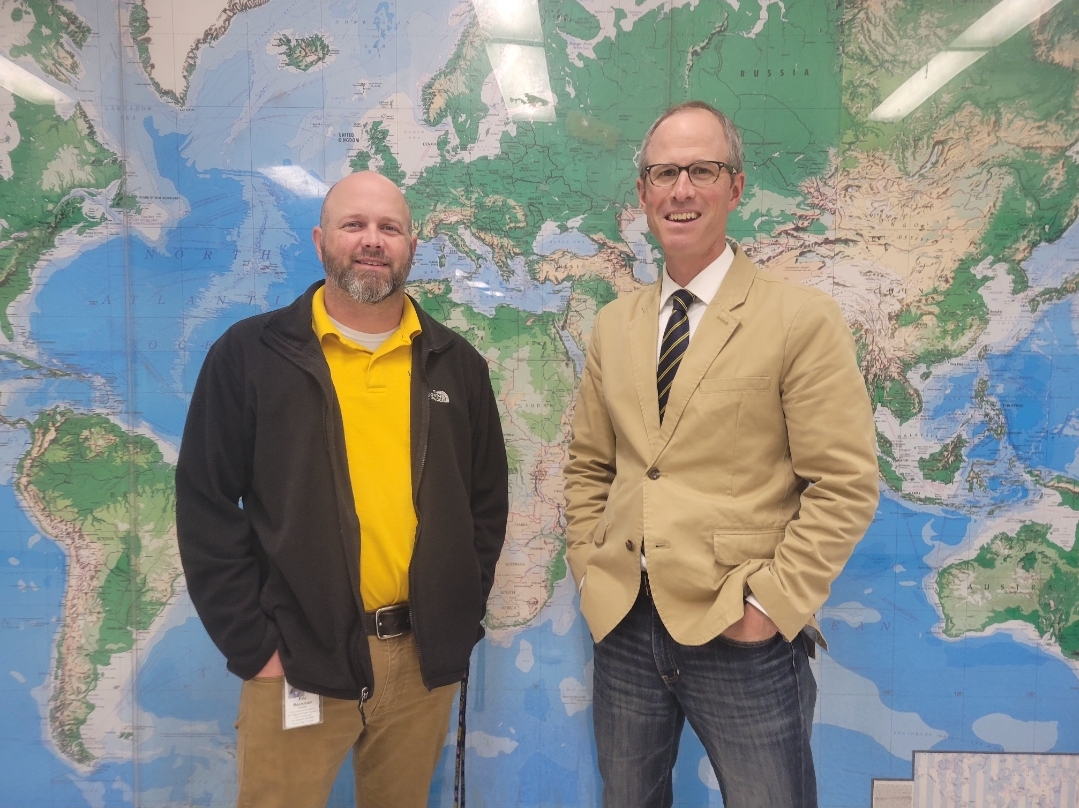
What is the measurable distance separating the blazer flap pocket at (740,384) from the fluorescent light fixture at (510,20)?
1425 millimetres

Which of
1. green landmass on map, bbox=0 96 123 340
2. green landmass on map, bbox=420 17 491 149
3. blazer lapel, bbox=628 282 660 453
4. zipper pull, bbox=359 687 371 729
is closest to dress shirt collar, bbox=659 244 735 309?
blazer lapel, bbox=628 282 660 453

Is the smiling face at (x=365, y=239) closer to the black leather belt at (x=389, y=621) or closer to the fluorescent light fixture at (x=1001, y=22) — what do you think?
the black leather belt at (x=389, y=621)

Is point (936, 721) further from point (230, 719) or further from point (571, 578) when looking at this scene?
point (230, 719)

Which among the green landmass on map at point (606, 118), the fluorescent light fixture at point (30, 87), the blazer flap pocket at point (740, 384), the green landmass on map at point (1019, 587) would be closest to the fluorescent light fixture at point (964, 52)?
the green landmass on map at point (606, 118)

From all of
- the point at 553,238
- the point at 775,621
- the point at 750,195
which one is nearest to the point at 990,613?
the point at 775,621

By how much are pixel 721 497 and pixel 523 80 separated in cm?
158

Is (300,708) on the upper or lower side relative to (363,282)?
lower

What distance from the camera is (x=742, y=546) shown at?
1.49 m

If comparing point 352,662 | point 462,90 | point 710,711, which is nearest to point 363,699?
point 352,662

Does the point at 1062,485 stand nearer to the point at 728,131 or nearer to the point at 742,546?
the point at 742,546

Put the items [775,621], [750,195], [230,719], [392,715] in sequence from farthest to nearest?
[230,719]
[750,195]
[392,715]
[775,621]

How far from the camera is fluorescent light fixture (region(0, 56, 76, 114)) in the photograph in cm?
219

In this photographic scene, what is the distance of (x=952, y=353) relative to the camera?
7.20 ft

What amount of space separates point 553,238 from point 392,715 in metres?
1.59
